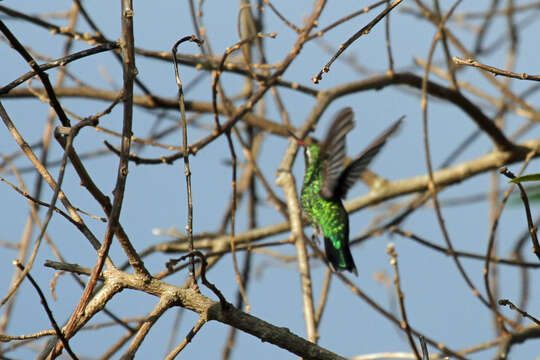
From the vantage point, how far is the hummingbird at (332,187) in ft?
9.10

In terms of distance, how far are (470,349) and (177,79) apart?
1871 mm

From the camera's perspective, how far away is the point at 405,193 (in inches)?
140

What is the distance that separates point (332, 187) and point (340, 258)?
0.96 feet

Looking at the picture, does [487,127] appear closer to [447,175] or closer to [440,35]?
[447,175]

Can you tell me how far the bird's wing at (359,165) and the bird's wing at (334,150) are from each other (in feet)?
0.10

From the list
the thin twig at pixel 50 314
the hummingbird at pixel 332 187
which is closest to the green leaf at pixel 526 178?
the thin twig at pixel 50 314

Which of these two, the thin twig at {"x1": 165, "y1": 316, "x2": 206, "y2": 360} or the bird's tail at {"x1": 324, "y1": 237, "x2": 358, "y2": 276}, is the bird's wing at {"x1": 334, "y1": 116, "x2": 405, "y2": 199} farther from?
the thin twig at {"x1": 165, "y1": 316, "x2": 206, "y2": 360}

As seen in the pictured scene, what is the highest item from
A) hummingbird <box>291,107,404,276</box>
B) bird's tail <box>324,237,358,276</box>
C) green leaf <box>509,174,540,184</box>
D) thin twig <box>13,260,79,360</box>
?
hummingbird <box>291,107,404,276</box>

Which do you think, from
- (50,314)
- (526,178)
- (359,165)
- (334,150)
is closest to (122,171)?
(50,314)

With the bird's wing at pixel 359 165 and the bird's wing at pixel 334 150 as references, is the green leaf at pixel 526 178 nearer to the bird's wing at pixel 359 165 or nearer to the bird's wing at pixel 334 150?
the bird's wing at pixel 359 165

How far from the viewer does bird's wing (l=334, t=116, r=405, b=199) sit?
2.43 meters

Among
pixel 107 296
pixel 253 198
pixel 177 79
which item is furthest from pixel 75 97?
pixel 107 296

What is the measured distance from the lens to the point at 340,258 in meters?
2.97

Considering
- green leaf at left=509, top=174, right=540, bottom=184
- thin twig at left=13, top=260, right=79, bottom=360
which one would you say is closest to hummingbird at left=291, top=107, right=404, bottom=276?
green leaf at left=509, top=174, right=540, bottom=184
